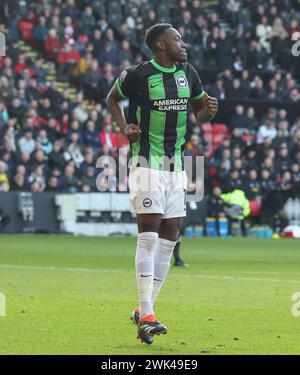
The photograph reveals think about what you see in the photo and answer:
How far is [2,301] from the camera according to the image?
11.8 m

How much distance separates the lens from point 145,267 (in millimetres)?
9297

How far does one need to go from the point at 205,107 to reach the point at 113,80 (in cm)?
2171

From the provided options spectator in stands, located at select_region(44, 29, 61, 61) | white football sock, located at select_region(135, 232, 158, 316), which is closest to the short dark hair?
white football sock, located at select_region(135, 232, 158, 316)

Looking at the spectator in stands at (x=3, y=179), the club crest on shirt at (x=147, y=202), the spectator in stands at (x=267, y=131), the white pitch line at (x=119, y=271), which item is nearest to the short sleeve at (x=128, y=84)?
the club crest on shirt at (x=147, y=202)

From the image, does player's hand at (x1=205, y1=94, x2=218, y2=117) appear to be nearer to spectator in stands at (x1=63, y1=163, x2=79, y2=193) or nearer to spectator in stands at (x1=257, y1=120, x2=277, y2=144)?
spectator in stands at (x1=63, y1=163, x2=79, y2=193)

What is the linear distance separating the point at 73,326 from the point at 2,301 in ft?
7.03

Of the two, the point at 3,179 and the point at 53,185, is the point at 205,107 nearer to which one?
the point at 3,179

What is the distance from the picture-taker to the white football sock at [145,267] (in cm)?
921

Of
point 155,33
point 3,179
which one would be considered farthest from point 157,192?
point 3,179

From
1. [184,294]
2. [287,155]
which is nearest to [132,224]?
[287,155]

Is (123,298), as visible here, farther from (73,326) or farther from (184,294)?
(73,326)

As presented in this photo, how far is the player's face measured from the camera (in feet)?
31.4

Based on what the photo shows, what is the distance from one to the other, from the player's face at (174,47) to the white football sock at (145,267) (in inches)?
58.8

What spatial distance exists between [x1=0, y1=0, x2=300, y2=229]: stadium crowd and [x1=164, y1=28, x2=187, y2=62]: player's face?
1683 centimetres
